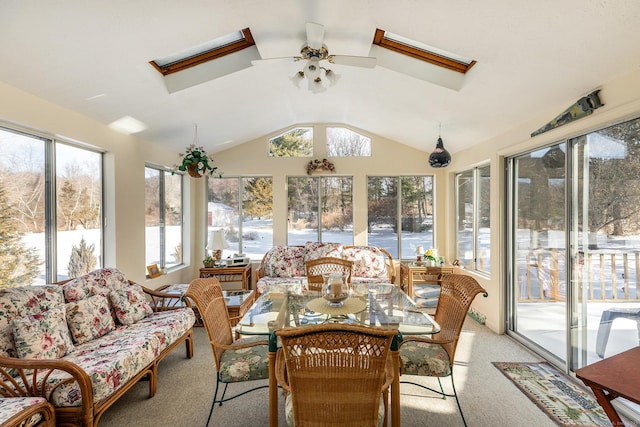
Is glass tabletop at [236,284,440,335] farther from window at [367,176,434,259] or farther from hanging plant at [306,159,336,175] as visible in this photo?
hanging plant at [306,159,336,175]

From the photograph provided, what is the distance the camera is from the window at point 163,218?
4184mm

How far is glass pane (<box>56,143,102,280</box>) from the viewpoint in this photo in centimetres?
288

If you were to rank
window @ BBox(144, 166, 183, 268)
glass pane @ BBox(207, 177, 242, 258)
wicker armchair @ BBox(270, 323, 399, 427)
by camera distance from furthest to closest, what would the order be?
glass pane @ BBox(207, 177, 242, 258)
window @ BBox(144, 166, 183, 268)
wicker armchair @ BBox(270, 323, 399, 427)

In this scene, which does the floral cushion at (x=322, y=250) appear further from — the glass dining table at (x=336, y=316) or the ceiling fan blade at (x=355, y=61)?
the ceiling fan blade at (x=355, y=61)

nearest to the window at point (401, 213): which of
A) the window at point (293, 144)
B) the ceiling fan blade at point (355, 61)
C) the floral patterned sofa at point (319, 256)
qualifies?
the floral patterned sofa at point (319, 256)

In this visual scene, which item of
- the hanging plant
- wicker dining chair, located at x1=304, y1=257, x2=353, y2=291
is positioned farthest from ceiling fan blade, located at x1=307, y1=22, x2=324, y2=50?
the hanging plant

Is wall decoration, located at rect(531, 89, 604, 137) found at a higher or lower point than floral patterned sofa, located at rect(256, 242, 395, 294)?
higher

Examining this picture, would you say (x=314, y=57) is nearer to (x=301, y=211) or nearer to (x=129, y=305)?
(x=129, y=305)

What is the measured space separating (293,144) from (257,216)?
4.68 ft

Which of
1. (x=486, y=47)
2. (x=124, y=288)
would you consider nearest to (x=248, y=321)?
(x=124, y=288)

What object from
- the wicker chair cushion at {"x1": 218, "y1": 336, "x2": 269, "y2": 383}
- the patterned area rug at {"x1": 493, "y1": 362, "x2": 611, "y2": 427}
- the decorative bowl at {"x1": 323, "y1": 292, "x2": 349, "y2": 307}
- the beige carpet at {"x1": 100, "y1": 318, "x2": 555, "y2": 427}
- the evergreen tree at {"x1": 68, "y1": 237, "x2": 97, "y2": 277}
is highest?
the evergreen tree at {"x1": 68, "y1": 237, "x2": 97, "y2": 277}

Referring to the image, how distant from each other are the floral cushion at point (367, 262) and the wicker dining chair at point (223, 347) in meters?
2.76

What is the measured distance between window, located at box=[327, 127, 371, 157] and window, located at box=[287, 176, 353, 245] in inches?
17.7

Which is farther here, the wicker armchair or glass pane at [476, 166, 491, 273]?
glass pane at [476, 166, 491, 273]
